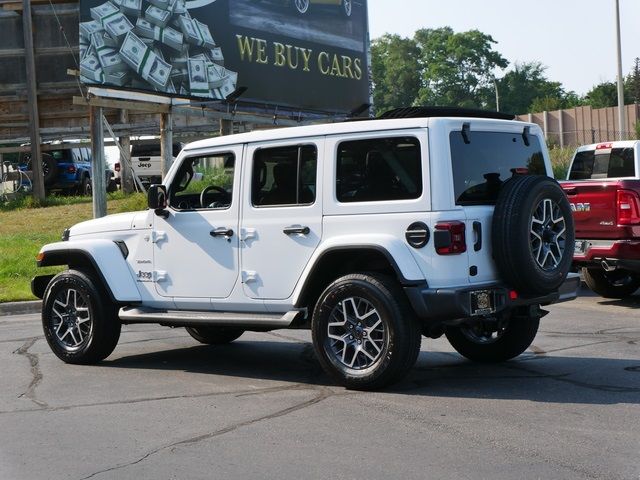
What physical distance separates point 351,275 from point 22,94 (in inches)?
646

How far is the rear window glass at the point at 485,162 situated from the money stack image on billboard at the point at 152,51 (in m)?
11.1

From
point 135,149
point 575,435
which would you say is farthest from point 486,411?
point 135,149

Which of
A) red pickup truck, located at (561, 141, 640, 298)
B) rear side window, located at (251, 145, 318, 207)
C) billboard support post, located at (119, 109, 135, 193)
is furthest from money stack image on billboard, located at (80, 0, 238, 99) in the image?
rear side window, located at (251, 145, 318, 207)

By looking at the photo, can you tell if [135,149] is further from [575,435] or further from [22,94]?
[575,435]

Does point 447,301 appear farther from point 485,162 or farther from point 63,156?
point 63,156

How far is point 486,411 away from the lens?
272 inches

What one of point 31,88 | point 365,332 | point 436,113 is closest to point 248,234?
point 365,332

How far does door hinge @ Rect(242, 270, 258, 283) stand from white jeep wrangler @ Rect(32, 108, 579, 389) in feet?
0.05

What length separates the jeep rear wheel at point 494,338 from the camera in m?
8.76

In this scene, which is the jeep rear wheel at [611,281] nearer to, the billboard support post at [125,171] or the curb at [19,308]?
the curb at [19,308]

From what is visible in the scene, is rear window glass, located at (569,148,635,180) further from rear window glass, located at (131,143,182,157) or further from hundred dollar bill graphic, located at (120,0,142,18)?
rear window glass, located at (131,143,182,157)

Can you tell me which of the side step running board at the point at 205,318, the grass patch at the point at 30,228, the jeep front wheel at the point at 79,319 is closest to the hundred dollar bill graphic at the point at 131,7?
the grass patch at the point at 30,228

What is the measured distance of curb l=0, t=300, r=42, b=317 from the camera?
1408cm

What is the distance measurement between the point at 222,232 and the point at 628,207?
5.72 m
